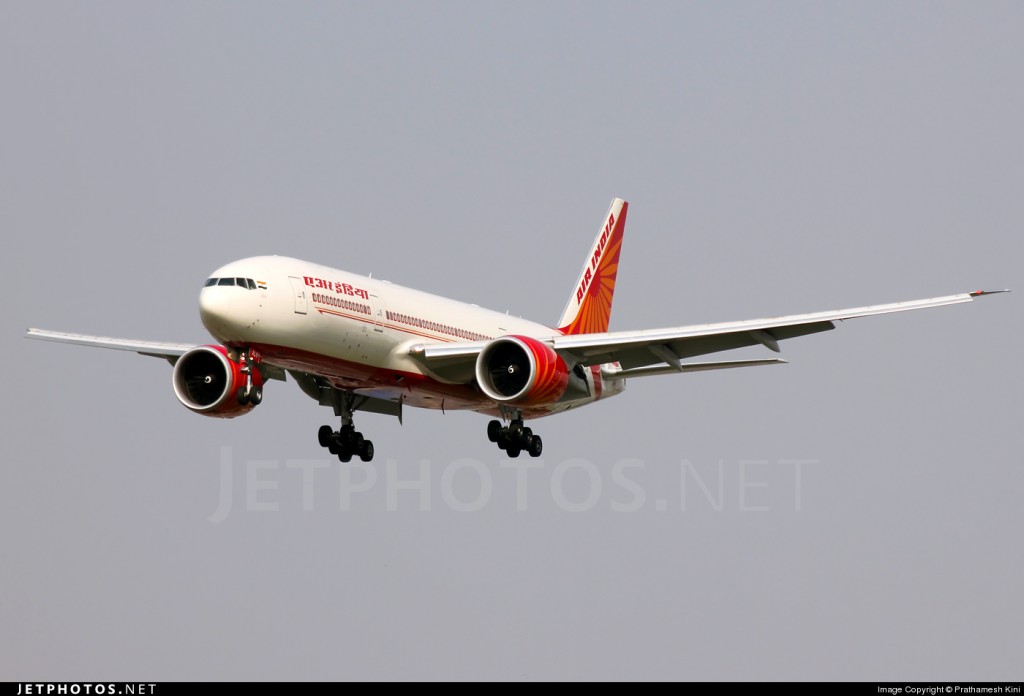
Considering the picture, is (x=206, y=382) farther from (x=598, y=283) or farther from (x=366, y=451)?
(x=598, y=283)

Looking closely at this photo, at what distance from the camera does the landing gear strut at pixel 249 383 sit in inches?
Result: 1458

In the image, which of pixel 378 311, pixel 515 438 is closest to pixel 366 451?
pixel 515 438

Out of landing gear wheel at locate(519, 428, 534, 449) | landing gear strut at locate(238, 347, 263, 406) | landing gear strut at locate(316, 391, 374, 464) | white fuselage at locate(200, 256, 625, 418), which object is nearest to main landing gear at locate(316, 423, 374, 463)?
landing gear strut at locate(316, 391, 374, 464)

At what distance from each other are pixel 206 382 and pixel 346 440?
663 centimetres

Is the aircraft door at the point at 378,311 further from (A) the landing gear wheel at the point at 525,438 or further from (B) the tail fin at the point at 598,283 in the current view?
(B) the tail fin at the point at 598,283

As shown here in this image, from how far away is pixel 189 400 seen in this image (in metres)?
39.6

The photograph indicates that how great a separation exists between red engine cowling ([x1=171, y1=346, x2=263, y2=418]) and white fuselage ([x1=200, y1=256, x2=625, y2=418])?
6.21 ft

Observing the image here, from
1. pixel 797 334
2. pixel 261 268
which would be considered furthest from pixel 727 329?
pixel 261 268

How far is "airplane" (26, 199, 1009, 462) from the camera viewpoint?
3634 centimetres

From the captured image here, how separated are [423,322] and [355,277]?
284cm

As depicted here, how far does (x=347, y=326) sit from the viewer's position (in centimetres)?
3825

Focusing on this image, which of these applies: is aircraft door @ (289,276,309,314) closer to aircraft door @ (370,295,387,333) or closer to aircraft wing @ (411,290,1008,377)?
aircraft door @ (370,295,387,333)

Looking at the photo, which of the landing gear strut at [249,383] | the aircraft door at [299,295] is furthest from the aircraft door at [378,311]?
the landing gear strut at [249,383]

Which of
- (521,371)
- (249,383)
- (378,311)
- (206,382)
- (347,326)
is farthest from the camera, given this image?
(521,371)
